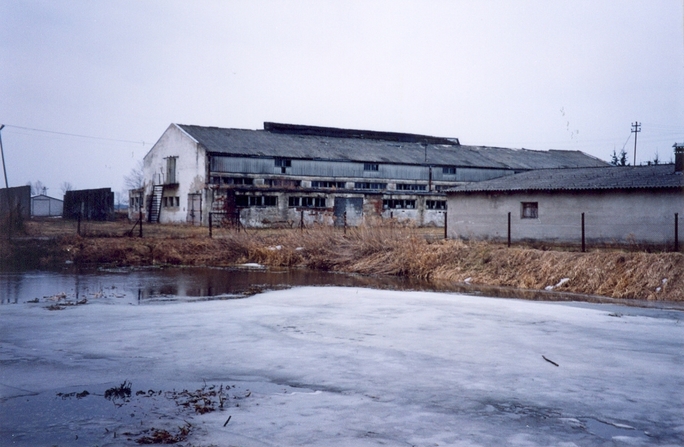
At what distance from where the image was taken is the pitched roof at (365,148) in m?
48.2

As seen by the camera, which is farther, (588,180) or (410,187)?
(410,187)

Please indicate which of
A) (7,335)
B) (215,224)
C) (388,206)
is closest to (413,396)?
(7,335)

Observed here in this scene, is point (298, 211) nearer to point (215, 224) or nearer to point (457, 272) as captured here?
point (215, 224)

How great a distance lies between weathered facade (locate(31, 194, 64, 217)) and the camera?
205ft

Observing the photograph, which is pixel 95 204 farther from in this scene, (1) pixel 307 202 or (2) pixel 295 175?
(1) pixel 307 202

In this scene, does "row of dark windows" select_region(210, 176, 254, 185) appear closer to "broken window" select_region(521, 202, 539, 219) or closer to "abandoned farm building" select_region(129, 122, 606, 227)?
"abandoned farm building" select_region(129, 122, 606, 227)

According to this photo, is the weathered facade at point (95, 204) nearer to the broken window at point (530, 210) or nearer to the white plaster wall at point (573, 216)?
the white plaster wall at point (573, 216)

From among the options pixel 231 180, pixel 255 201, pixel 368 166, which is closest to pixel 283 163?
pixel 231 180

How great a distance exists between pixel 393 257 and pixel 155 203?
108 feet

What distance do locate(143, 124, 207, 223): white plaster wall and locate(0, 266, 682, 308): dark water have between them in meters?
23.5

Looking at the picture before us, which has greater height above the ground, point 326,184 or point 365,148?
point 365,148

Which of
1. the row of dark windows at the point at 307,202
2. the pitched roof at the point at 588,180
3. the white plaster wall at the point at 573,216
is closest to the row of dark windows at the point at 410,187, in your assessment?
the row of dark windows at the point at 307,202

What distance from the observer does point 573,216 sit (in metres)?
24.6

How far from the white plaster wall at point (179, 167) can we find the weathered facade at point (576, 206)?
20863mm
